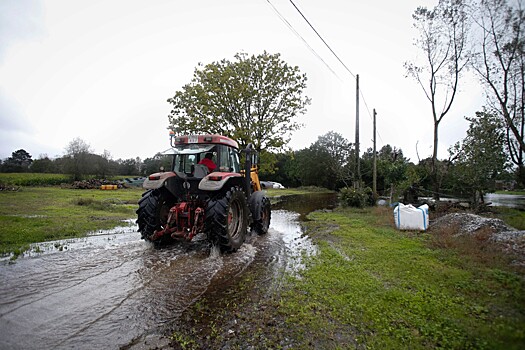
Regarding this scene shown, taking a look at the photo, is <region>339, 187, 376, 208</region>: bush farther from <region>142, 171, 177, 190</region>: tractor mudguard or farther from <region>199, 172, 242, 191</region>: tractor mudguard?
<region>142, 171, 177, 190</region>: tractor mudguard

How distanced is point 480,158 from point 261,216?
1008 cm

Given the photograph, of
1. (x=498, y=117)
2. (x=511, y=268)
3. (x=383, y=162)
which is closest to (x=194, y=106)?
(x=383, y=162)

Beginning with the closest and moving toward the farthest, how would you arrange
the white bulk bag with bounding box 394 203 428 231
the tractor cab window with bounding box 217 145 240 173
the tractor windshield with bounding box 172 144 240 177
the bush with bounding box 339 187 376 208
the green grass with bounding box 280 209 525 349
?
the green grass with bounding box 280 209 525 349 → the tractor windshield with bounding box 172 144 240 177 → the tractor cab window with bounding box 217 145 240 173 → the white bulk bag with bounding box 394 203 428 231 → the bush with bounding box 339 187 376 208

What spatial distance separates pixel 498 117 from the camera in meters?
13.3

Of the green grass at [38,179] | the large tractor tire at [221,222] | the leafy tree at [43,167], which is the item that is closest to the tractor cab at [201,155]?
the large tractor tire at [221,222]

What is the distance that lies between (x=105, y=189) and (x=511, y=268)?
2902 centimetres

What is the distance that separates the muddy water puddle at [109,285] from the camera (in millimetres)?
2821

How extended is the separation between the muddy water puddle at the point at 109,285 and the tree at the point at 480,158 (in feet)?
29.8

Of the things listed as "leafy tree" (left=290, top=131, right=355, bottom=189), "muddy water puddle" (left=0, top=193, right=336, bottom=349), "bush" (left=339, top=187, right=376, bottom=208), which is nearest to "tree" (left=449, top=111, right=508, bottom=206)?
"bush" (left=339, top=187, right=376, bottom=208)

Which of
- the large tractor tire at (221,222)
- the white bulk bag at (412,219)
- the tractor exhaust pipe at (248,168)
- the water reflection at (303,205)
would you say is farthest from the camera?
the water reflection at (303,205)

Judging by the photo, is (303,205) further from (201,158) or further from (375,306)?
(375,306)

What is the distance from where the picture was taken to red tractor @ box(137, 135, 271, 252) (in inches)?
225

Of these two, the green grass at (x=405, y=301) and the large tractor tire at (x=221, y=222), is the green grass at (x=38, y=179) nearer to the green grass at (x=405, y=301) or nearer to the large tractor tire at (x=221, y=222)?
the large tractor tire at (x=221, y=222)

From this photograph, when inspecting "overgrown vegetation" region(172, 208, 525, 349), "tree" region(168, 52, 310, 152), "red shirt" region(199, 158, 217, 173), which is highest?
"tree" region(168, 52, 310, 152)
